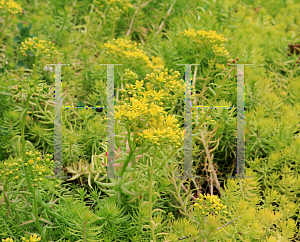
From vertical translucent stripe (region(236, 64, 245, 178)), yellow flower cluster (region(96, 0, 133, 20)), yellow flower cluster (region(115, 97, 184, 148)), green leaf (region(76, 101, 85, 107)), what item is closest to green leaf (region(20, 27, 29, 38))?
yellow flower cluster (region(96, 0, 133, 20))

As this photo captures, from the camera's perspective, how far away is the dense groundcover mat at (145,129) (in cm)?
126

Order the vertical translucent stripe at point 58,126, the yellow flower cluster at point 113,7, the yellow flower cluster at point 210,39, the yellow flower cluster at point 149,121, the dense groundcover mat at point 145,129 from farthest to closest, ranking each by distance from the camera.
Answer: the yellow flower cluster at point 113,7 < the yellow flower cluster at point 210,39 < the vertical translucent stripe at point 58,126 < the dense groundcover mat at point 145,129 < the yellow flower cluster at point 149,121

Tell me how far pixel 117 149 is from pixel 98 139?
23 cm

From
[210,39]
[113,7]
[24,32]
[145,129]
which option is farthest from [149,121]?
[24,32]

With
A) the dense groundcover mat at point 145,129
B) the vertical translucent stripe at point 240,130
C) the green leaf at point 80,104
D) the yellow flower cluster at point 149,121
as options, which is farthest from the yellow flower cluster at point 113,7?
the yellow flower cluster at point 149,121

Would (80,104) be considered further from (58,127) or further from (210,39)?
(210,39)

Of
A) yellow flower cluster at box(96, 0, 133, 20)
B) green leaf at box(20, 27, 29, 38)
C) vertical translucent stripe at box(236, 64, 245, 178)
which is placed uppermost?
yellow flower cluster at box(96, 0, 133, 20)

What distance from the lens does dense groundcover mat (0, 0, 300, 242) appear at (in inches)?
49.7

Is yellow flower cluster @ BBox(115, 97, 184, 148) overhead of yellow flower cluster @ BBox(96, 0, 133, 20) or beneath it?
beneath

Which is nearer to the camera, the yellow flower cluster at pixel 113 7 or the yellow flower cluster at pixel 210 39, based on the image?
the yellow flower cluster at pixel 210 39

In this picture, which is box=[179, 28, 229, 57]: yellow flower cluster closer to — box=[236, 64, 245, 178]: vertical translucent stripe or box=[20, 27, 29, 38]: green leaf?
box=[236, 64, 245, 178]: vertical translucent stripe

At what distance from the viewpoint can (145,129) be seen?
45.4 inches

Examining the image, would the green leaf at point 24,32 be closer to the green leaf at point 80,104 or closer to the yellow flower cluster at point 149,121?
the green leaf at point 80,104

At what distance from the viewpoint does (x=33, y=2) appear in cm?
247
